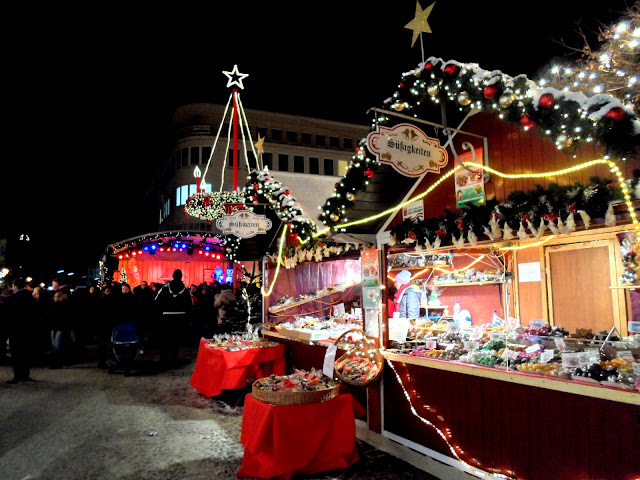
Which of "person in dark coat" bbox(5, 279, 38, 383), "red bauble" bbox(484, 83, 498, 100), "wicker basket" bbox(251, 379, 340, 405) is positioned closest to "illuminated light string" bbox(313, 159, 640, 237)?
"red bauble" bbox(484, 83, 498, 100)

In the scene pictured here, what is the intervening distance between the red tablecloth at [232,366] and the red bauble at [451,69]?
5073 millimetres

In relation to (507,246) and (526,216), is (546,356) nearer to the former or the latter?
(526,216)

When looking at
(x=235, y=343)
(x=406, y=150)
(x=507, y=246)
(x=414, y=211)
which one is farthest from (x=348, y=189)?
(x=235, y=343)

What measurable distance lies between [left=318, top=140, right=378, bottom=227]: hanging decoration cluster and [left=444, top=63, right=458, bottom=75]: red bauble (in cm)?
156

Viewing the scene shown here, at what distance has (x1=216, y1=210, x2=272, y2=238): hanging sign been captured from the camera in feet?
27.1

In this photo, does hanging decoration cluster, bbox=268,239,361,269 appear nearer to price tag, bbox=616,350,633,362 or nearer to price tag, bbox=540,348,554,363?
price tag, bbox=540,348,554,363

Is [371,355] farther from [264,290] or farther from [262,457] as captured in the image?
[264,290]

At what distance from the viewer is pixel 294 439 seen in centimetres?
429

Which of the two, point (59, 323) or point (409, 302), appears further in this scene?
point (59, 323)

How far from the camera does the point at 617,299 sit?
658cm

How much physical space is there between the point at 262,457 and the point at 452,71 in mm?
4223

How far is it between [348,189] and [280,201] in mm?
2686

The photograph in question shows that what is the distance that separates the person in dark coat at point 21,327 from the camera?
857 cm

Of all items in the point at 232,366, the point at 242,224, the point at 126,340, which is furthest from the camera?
the point at 126,340
